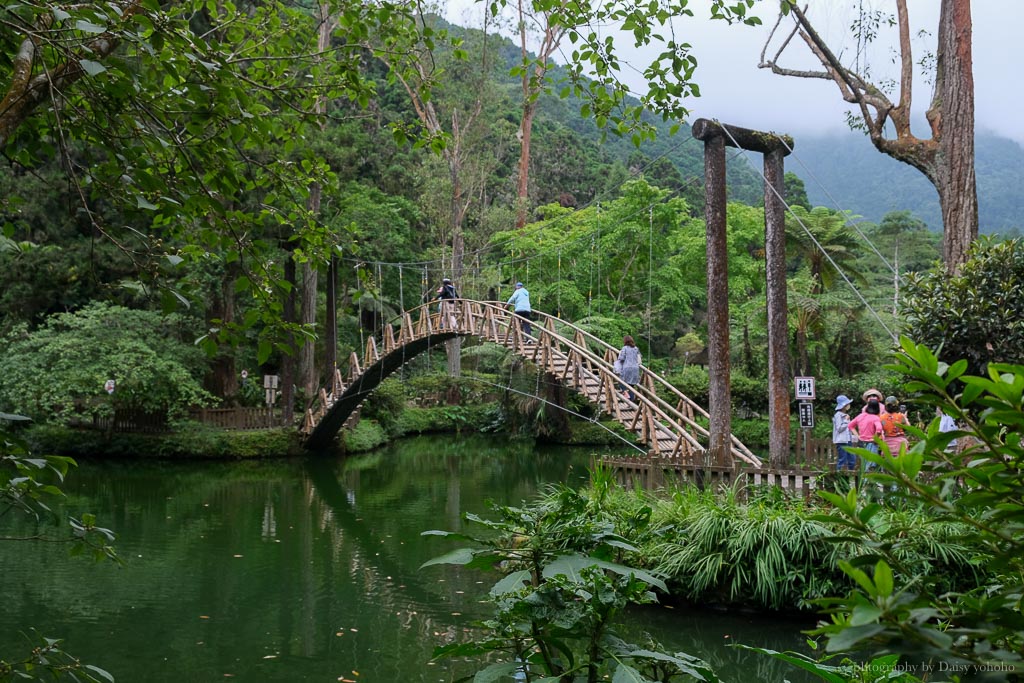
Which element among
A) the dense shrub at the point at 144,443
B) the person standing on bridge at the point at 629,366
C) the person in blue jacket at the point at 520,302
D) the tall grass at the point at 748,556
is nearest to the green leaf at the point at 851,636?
the tall grass at the point at 748,556

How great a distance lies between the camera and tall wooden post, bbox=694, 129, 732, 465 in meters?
8.69

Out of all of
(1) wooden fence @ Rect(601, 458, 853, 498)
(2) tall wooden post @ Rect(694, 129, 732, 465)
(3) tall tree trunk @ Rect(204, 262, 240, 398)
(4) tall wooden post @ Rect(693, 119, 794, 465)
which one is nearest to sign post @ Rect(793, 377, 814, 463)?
(4) tall wooden post @ Rect(693, 119, 794, 465)

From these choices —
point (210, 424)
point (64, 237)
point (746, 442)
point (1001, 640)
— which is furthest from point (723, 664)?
point (64, 237)

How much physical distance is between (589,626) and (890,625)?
29.6 inches

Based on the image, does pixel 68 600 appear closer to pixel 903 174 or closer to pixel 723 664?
pixel 723 664

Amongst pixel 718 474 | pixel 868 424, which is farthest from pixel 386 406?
pixel 868 424

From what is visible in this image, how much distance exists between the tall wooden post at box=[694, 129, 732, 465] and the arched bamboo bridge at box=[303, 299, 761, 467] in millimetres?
367

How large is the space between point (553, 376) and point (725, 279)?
21.3ft

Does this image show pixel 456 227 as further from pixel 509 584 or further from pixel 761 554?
pixel 509 584

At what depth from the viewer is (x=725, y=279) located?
8781 mm

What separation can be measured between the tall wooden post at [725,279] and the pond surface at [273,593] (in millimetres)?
1745

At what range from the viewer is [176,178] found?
7.93ft

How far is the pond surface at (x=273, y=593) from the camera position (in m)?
5.71

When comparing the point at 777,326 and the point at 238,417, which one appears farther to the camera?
the point at 238,417
